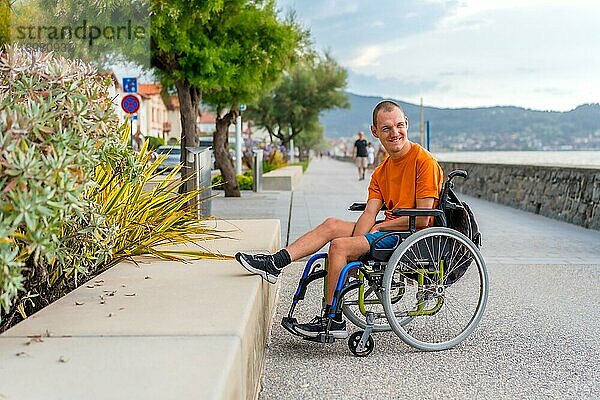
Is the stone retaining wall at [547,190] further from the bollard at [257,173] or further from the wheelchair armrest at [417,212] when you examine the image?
the wheelchair armrest at [417,212]

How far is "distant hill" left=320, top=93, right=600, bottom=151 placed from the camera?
47750 mm

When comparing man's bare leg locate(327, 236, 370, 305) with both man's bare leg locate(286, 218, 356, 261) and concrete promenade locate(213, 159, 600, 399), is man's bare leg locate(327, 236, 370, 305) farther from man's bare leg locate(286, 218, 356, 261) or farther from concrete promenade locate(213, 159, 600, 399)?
concrete promenade locate(213, 159, 600, 399)

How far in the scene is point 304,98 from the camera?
51.2m

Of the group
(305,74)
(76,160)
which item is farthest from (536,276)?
(305,74)

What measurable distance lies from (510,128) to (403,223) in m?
80.2

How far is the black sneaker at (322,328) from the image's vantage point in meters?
4.68

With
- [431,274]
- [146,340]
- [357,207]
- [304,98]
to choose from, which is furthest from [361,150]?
[146,340]

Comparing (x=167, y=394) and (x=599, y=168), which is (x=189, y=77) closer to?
(x=599, y=168)

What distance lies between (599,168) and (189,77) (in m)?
7.15

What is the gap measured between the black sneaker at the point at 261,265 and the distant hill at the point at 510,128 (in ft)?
57.0

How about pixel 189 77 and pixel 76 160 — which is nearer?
pixel 76 160

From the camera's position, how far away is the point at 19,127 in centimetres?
335

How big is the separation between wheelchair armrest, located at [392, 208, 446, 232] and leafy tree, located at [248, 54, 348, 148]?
45.6 metres

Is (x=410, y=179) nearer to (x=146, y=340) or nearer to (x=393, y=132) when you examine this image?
(x=393, y=132)
